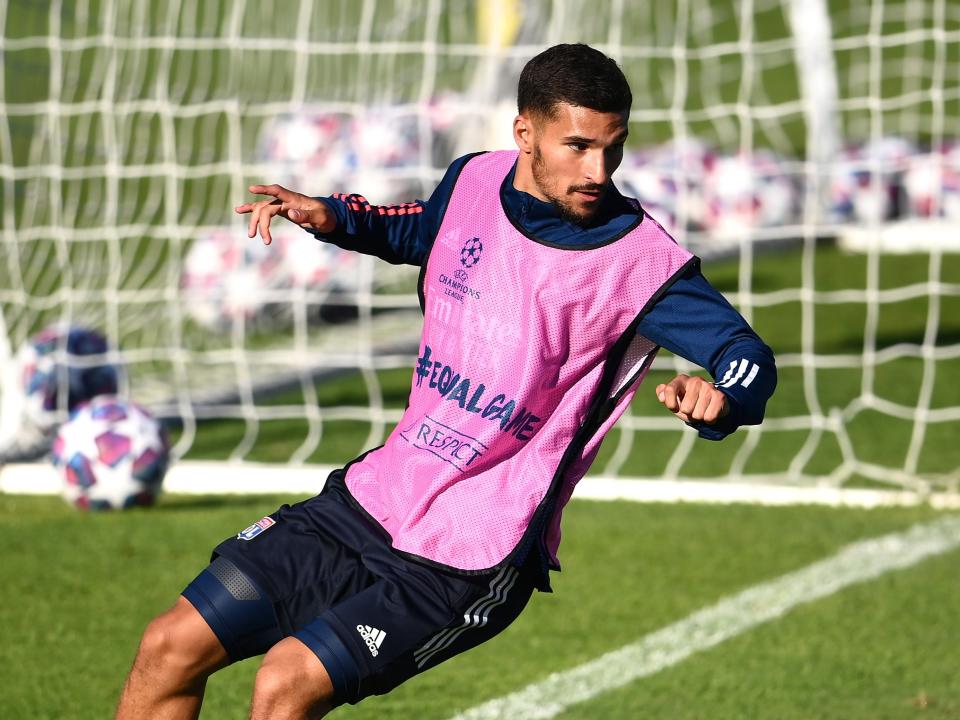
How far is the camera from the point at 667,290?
125 inches

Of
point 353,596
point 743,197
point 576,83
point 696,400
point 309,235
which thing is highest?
point 576,83

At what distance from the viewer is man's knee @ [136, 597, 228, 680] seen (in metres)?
3.13

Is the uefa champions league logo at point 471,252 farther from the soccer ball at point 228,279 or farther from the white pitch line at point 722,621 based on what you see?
the soccer ball at point 228,279

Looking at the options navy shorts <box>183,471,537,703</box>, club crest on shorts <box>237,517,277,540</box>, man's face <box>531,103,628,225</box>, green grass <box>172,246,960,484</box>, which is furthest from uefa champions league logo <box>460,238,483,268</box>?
green grass <box>172,246,960,484</box>

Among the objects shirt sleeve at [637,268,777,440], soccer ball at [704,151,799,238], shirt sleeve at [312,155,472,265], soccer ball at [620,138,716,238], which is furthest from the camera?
soccer ball at [704,151,799,238]

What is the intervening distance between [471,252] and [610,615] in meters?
2.27

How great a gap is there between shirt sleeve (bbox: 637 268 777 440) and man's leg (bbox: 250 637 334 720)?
864mm

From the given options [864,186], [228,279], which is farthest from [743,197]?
[228,279]

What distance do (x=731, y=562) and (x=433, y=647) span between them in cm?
293

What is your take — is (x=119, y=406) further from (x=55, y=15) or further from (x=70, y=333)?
Answer: (x=55, y=15)

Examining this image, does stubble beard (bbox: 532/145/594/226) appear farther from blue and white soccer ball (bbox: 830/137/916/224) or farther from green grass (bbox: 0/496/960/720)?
blue and white soccer ball (bbox: 830/137/916/224)

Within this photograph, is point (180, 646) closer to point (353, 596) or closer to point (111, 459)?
point (353, 596)

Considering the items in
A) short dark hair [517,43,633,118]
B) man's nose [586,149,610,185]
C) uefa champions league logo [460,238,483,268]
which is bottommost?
uefa champions league logo [460,238,483,268]

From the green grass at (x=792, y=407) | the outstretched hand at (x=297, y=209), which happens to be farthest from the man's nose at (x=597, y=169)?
the green grass at (x=792, y=407)
